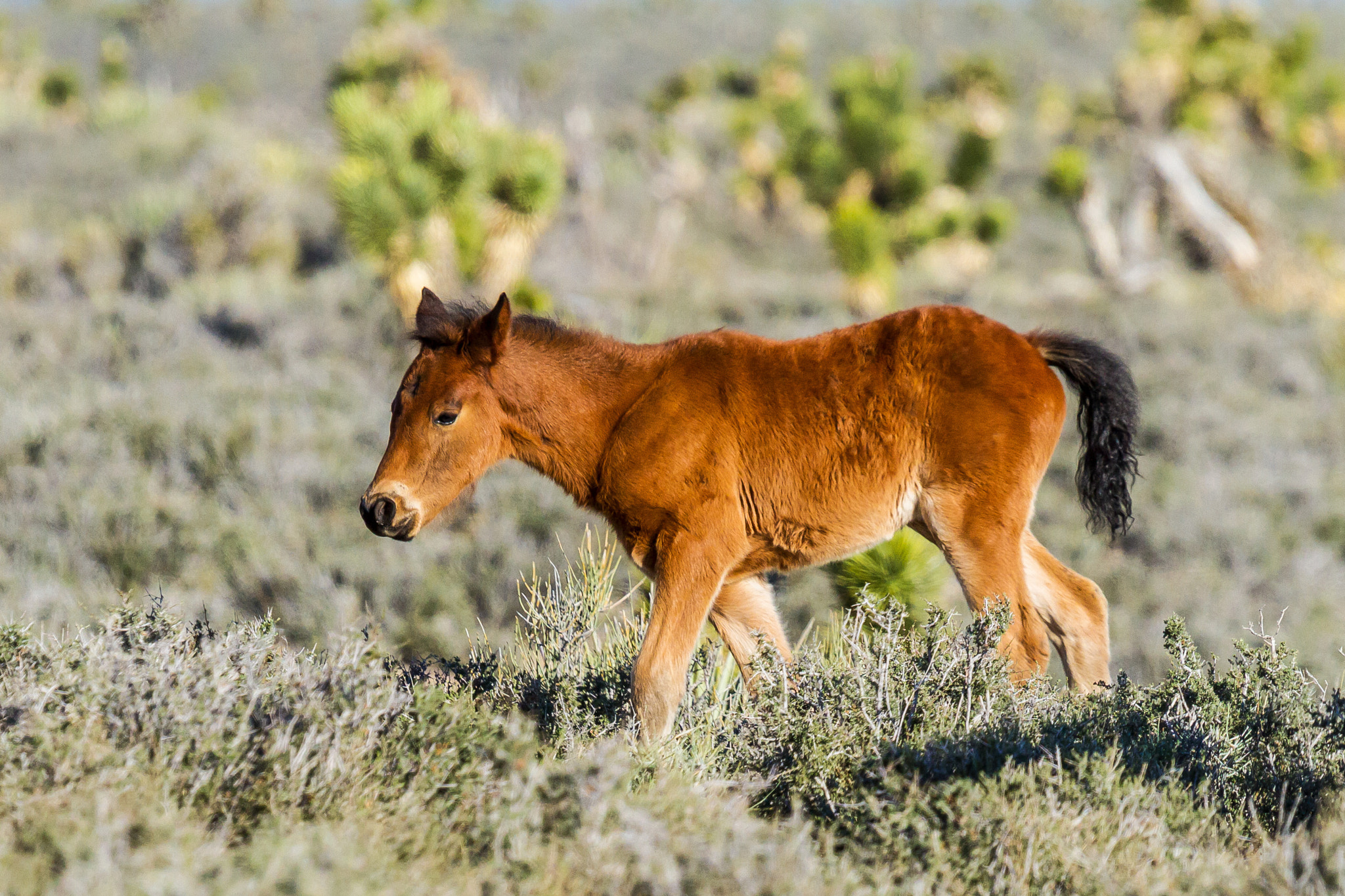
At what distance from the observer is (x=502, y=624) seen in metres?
8.91

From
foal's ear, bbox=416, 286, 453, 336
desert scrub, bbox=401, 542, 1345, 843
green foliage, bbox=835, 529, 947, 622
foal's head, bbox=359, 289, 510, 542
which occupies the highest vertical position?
foal's ear, bbox=416, 286, 453, 336

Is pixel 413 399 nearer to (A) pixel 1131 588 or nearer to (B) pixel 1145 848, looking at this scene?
(B) pixel 1145 848

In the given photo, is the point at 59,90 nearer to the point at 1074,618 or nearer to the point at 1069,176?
the point at 1069,176

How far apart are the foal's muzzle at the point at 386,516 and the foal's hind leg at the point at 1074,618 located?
9.66ft

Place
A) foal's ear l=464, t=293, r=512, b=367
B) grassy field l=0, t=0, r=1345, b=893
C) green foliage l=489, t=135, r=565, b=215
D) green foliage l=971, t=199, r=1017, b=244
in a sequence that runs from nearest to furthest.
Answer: grassy field l=0, t=0, r=1345, b=893 < foal's ear l=464, t=293, r=512, b=367 < green foliage l=489, t=135, r=565, b=215 < green foliage l=971, t=199, r=1017, b=244

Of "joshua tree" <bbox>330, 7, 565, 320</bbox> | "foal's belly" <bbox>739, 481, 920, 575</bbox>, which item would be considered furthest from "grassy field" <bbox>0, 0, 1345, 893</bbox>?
"joshua tree" <bbox>330, 7, 565, 320</bbox>

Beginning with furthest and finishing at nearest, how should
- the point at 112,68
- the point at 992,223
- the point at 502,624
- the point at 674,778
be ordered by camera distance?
1. the point at 112,68
2. the point at 992,223
3. the point at 502,624
4. the point at 674,778

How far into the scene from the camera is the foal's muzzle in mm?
4746

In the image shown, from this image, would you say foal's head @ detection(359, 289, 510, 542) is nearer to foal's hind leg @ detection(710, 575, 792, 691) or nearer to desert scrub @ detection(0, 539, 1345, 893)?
desert scrub @ detection(0, 539, 1345, 893)

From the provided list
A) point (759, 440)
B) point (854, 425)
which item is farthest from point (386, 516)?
point (854, 425)

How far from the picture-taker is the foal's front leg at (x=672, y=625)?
462 centimetres

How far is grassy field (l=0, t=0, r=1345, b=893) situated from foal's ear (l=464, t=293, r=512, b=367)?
1.25 m

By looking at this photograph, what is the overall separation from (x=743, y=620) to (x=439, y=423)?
1.78 m

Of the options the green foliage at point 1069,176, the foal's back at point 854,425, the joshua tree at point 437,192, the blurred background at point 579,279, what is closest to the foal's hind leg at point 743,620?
the foal's back at point 854,425
